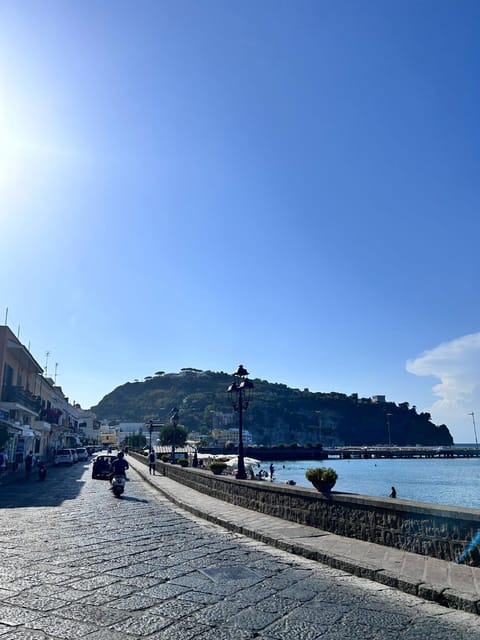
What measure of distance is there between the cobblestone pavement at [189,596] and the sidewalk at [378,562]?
5.0 inches

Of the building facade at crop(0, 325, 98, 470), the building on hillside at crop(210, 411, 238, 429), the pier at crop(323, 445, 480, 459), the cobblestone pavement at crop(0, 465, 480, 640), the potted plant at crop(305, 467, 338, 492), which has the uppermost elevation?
the building on hillside at crop(210, 411, 238, 429)

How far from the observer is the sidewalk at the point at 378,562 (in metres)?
5.03

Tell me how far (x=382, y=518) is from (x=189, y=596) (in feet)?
11.2

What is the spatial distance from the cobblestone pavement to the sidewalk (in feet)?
0.41

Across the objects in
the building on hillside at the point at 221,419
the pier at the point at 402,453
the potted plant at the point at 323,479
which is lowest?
the pier at the point at 402,453

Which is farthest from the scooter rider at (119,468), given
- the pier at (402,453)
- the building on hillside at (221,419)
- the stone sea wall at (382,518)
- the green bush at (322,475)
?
the building on hillside at (221,419)

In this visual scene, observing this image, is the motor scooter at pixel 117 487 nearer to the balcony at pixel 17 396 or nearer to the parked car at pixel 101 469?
the parked car at pixel 101 469

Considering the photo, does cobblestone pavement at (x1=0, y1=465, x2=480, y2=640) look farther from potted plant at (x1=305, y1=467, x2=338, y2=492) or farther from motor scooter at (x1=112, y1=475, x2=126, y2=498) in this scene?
motor scooter at (x1=112, y1=475, x2=126, y2=498)

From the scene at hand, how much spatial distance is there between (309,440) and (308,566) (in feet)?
636

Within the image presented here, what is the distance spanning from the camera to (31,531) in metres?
9.61

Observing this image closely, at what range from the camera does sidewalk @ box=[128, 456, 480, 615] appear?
5030mm

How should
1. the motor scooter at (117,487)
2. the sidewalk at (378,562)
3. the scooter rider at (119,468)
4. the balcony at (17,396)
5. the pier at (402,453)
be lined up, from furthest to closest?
the pier at (402,453) → the balcony at (17,396) → the scooter rider at (119,468) → the motor scooter at (117,487) → the sidewalk at (378,562)

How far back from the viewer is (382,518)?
730cm

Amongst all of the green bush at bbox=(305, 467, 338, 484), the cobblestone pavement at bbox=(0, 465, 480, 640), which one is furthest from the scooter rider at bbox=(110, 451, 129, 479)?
the green bush at bbox=(305, 467, 338, 484)
